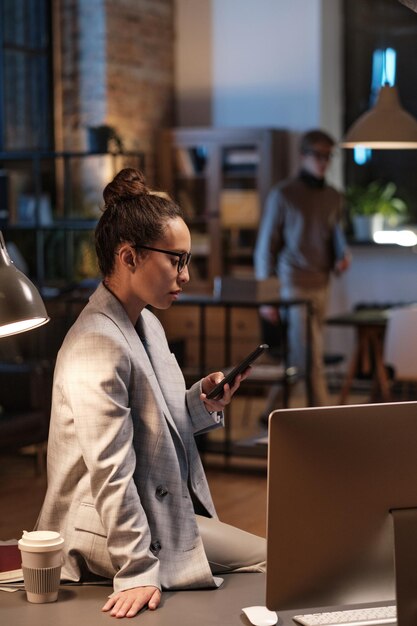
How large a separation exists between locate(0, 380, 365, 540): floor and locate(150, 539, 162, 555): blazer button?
8.56 ft

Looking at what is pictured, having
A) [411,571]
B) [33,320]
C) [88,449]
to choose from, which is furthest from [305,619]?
[33,320]

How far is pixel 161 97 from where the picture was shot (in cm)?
977

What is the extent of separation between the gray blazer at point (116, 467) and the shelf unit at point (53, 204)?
557 cm

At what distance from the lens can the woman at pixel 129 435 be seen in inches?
85.7

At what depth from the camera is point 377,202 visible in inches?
358

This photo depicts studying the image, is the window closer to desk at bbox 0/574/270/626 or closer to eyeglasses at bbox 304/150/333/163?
eyeglasses at bbox 304/150/333/163

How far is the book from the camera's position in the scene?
2.31m

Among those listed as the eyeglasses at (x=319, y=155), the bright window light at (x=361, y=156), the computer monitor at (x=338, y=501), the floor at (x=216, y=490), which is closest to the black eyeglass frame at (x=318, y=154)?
the eyeglasses at (x=319, y=155)

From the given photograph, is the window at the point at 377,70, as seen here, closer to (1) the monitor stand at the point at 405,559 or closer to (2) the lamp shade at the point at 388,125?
(2) the lamp shade at the point at 388,125

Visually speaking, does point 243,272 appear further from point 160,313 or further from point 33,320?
point 33,320

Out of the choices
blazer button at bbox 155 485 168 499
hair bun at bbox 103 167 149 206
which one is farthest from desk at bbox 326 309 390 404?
blazer button at bbox 155 485 168 499

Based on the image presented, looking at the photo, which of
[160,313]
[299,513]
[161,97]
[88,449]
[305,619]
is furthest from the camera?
[161,97]

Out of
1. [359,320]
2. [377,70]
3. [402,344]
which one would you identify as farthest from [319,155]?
[377,70]

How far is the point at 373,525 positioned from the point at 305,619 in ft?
1.21
